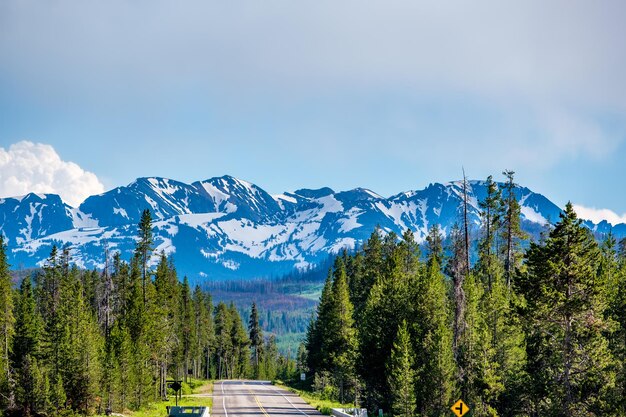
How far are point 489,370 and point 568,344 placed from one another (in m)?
9.34

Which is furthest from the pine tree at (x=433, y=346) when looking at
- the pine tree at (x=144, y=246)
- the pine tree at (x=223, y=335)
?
the pine tree at (x=223, y=335)

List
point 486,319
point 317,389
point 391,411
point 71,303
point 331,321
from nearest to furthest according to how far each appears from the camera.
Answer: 1. point 486,319
2. point 391,411
3. point 71,303
4. point 331,321
5. point 317,389

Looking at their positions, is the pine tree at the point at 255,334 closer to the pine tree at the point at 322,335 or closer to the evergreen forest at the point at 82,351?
the pine tree at the point at 322,335

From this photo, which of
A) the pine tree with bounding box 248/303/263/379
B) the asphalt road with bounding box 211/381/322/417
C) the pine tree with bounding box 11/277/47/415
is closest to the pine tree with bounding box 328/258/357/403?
the asphalt road with bounding box 211/381/322/417

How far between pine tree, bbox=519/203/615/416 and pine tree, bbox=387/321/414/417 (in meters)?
8.90

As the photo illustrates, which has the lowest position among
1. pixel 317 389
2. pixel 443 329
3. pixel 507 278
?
pixel 317 389

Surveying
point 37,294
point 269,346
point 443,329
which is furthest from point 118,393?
point 269,346

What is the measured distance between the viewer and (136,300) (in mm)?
56875

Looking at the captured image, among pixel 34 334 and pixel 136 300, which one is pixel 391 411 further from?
pixel 34 334

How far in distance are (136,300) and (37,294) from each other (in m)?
46.6

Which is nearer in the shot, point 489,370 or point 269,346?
point 489,370

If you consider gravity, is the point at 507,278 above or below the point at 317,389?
above

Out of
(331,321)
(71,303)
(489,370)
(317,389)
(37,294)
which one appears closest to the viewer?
(489,370)

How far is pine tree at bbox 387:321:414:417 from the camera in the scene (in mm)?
40031
